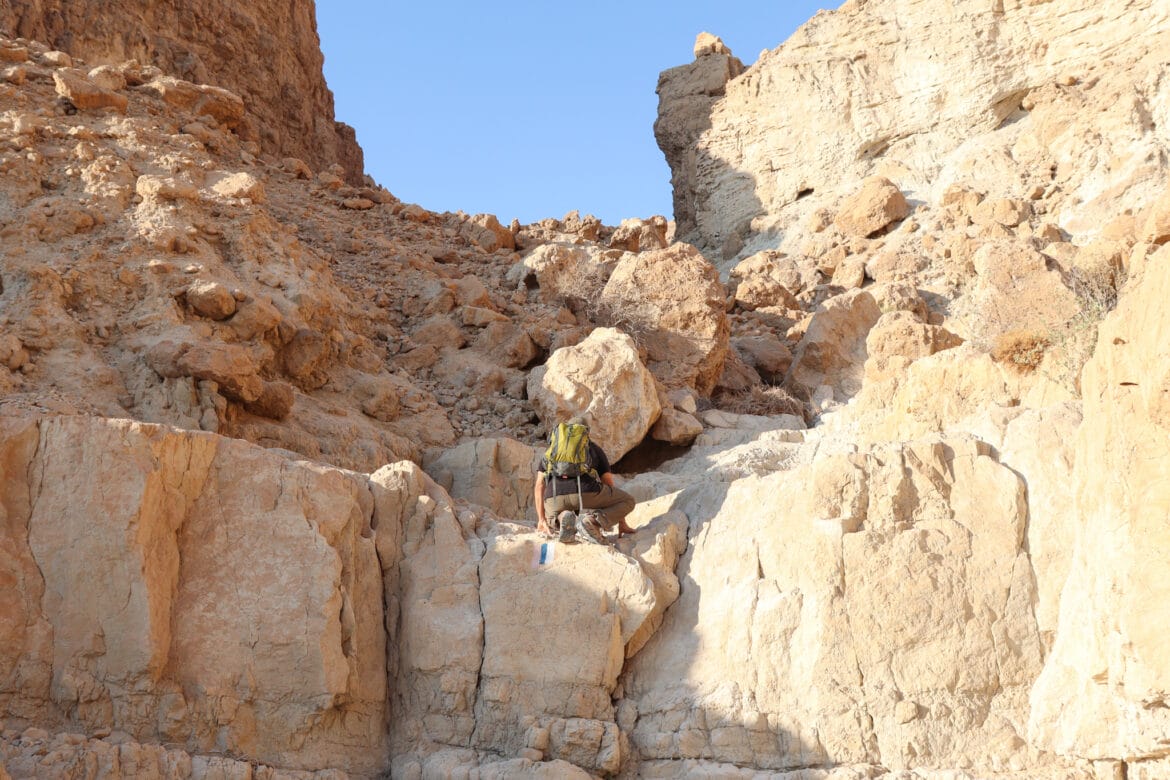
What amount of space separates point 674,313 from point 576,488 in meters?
5.61

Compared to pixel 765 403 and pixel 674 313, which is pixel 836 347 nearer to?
pixel 765 403

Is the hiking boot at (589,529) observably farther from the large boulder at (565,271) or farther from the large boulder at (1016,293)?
the large boulder at (565,271)

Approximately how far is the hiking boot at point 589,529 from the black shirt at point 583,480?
197 millimetres

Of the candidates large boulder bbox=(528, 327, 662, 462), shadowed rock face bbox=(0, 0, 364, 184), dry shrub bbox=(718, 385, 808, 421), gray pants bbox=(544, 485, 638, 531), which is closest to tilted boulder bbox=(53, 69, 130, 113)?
shadowed rock face bbox=(0, 0, 364, 184)

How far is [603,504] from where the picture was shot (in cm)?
767

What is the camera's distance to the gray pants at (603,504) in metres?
7.52

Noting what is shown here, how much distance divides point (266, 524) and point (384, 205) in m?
9.78

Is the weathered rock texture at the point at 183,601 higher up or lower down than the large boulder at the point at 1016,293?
lower down

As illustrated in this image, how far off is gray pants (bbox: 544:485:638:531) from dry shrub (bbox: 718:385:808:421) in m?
4.84

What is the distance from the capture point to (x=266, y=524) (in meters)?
6.98

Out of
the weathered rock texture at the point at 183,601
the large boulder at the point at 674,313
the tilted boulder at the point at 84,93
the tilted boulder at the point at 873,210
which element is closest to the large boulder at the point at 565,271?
the large boulder at the point at 674,313

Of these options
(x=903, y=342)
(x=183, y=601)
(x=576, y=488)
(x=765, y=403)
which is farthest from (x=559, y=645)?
(x=765, y=403)

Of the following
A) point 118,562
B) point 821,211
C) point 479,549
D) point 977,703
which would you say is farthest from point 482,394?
point 821,211

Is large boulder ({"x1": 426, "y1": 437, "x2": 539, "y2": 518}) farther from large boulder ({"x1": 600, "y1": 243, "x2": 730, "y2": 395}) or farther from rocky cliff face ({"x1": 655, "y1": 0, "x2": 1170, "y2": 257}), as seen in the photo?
rocky cliff face ({"x1": 655, "y1": 0, "x2": 1170, "y2": 257})
